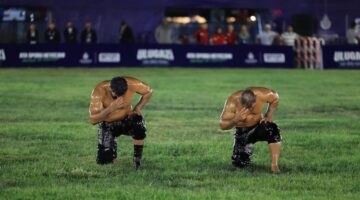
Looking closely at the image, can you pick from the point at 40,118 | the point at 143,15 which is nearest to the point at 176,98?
the point at 40,118

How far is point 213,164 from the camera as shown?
10.5 meters

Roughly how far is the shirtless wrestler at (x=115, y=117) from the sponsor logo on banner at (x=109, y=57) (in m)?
22.7

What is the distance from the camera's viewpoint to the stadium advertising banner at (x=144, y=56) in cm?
3184

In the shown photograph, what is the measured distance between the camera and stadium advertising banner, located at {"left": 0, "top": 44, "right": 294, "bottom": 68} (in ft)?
104

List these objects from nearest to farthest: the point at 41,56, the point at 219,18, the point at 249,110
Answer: the point at 249,110 → the point at 41,56 → the point at 219,18

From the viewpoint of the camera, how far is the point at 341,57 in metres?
34.4

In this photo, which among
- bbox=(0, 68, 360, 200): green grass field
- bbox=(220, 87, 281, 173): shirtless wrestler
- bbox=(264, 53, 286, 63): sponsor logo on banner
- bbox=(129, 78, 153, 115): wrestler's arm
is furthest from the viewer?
bbox=(264, 53, 286, 63): sponsor logo on banner

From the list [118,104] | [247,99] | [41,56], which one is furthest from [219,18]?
[247,99]

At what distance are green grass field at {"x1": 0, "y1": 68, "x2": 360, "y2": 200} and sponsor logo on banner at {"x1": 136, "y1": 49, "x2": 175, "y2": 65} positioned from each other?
9.72 m

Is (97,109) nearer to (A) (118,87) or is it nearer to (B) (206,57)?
(A) (118,87)

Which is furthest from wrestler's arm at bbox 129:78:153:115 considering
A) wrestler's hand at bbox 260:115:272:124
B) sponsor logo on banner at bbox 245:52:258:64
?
sponsor logo on banner at bbox 245:52:258:64

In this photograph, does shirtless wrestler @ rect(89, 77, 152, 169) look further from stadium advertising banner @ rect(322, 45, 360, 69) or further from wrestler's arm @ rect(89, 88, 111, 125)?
stadium advertising banner @ rect(322, 45, 360, 69)

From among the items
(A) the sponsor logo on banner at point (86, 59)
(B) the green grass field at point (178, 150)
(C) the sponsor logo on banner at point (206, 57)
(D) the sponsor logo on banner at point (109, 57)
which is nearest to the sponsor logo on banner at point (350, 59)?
(C) the sponsor logo on banner at point (206, 57)

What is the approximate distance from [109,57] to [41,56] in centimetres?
273
